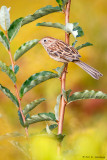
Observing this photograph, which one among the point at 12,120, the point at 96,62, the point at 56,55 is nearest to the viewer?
the point at 56,55

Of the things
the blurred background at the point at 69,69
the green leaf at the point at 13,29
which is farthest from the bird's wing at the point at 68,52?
the green leaf at the point at 13,29

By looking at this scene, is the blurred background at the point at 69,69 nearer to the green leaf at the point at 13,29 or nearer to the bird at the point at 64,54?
the bird at the point at 64,54

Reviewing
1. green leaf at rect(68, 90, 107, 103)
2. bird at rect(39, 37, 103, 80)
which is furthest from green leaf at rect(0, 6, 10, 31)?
bird at rect(39, 37, 103, 80)

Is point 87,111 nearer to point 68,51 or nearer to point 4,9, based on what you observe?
point 68,51

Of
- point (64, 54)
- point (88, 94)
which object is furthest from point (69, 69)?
point (88, 94)

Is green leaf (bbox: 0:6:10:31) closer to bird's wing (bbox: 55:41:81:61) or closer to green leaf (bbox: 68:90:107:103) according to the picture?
green leaf (bbox: 68:90:107:103)

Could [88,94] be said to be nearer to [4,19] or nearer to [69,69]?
[4,19]

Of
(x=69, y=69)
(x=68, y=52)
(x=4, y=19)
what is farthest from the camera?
(x=69, y=69)

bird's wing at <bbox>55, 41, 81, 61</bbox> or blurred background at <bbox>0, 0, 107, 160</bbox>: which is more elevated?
bird's wing at <bbox>55, 41, 81, 61</bbox>

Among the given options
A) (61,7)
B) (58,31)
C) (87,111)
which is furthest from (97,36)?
(61,7)

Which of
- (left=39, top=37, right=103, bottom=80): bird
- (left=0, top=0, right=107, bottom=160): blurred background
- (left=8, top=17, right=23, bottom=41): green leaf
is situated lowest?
(left=0, top=0, right=107, bottom=160): blurred background

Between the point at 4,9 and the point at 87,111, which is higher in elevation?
the point at 4,9
